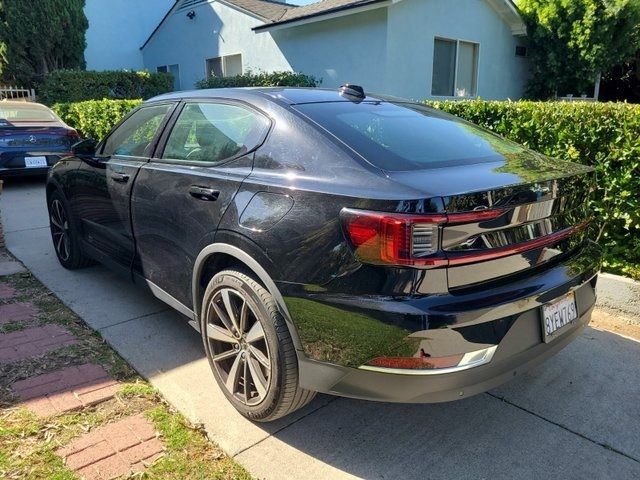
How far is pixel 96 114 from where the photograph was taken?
10047 mm

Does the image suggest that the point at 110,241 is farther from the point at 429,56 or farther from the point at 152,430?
the point at 429,56

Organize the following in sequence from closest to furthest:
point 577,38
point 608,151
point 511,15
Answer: point 608,151 < point 577,38 < point 511,15

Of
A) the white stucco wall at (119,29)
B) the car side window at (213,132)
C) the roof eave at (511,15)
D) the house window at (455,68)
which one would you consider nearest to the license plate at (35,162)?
the car side window at (213,132)

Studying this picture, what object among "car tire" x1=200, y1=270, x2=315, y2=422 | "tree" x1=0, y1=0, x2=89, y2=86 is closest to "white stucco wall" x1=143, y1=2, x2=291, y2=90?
"tree" x1=0, y1=0, x2=89, y2=86

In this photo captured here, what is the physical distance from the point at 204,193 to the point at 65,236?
2.56 m

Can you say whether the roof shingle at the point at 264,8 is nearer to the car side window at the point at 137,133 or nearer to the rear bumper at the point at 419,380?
the car side window at the point at 137,133

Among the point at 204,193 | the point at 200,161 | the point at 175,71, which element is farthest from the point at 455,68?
the point at 204,193

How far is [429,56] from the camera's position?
12.0 meters

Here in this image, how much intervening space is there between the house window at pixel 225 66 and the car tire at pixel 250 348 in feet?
45.6

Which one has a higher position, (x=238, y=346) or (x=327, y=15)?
(x=327, y=15)

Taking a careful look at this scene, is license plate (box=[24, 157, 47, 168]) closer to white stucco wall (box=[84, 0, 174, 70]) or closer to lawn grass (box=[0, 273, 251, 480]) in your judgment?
lawn grass (box=[0, 273, 251, 480])

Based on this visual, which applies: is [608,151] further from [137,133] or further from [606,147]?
[137,133]

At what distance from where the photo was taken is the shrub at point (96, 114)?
370 inches

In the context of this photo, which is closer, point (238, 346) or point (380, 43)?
point (238, 346)
